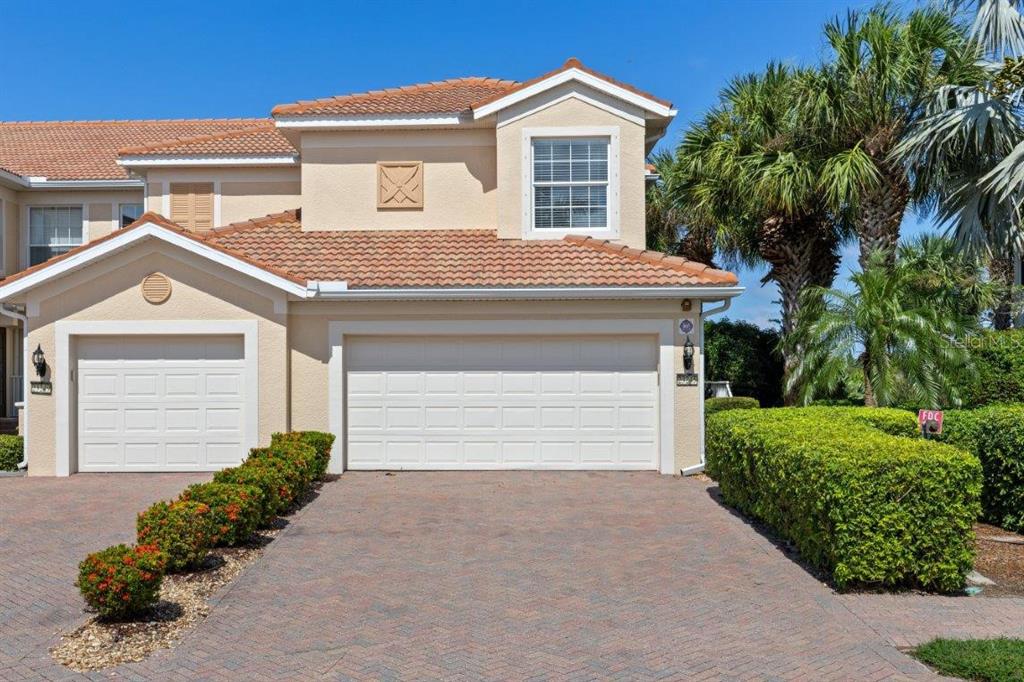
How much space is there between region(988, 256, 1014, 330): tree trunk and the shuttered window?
16.3 m

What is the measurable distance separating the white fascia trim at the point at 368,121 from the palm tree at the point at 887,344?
24.7 ft

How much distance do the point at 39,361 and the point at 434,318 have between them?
20.3 feet

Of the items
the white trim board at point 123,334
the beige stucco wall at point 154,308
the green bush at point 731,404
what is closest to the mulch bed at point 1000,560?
the green bush at point 731,404

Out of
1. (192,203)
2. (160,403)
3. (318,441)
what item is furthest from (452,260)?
(192,203)

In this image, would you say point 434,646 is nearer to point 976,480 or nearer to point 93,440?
point 976,480

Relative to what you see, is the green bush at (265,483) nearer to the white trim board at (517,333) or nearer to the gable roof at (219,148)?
the white trim board at (517,333)

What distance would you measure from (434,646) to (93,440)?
9581mm

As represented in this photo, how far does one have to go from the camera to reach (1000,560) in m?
8.12

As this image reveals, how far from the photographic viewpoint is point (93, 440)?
42.8ft

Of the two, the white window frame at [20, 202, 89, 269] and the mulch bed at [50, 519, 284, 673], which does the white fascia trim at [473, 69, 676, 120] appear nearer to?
the mulch bed at [50, 519, 284, 673]

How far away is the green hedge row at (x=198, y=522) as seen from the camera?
230 inches

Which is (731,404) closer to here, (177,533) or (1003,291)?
(1003,291)

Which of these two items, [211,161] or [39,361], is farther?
[211,161]

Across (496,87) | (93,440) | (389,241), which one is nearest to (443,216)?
(389,241)
